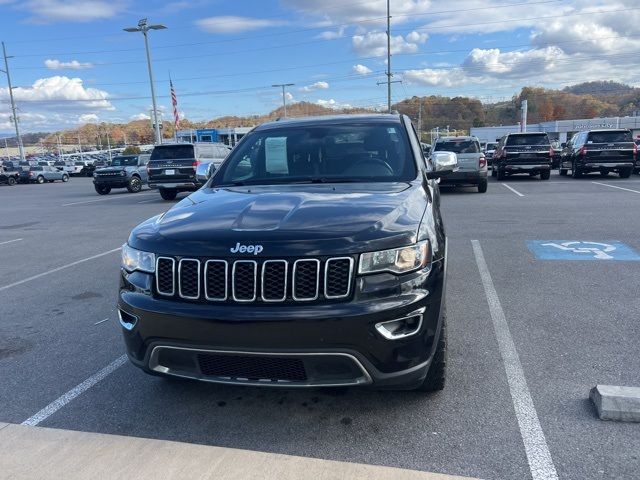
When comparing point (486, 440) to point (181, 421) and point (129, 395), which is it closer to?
point (181, 421)

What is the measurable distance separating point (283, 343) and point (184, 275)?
691 mm

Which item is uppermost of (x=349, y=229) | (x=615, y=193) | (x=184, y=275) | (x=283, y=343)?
(x=349, y=229)

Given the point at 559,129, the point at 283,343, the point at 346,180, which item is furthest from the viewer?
the point at 559,129

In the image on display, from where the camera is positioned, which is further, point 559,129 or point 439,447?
point 559,129

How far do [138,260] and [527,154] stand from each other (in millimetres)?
18898

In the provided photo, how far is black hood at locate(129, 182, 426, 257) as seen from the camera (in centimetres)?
278

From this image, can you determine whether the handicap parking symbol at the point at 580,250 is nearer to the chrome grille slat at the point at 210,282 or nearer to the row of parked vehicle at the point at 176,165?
the chrome grille slat at the point at 210,282

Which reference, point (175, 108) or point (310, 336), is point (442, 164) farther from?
point (175, 108)

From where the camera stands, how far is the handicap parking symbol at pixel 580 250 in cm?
696

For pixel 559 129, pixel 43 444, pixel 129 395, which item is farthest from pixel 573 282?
pixel 559 129

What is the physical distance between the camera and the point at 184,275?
114 inches

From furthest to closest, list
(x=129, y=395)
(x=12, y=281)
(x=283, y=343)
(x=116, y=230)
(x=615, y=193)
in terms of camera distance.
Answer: (x=615, y=193), (x=116, y=230), (x=12, y=281), (x=129, y=395), (x=283, y=343)

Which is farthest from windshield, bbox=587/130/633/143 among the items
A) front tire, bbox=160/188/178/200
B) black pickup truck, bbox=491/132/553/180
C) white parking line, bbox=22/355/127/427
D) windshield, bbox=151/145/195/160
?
white parking line, bbox=22/355/127/427

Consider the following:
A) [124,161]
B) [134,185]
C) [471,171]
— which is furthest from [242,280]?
[124,161]
